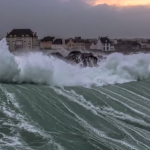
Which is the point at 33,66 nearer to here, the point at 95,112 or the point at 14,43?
the point at 95,112

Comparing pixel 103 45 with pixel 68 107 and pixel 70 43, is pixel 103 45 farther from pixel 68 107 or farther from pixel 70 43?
pixel 68 107

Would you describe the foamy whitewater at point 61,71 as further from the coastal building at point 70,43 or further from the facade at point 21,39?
the facade at point 21,39

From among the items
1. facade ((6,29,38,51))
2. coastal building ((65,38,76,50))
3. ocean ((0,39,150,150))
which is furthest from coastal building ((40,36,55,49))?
ocean ((0,39,150,150))

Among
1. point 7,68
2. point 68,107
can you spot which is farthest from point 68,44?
point 68,107

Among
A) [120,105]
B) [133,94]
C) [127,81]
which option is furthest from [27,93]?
[127,81]

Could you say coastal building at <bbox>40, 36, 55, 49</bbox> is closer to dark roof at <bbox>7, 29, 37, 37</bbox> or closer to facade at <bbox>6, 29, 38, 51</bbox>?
facade at <bbox>6, 29, 38, 51</bbox>
